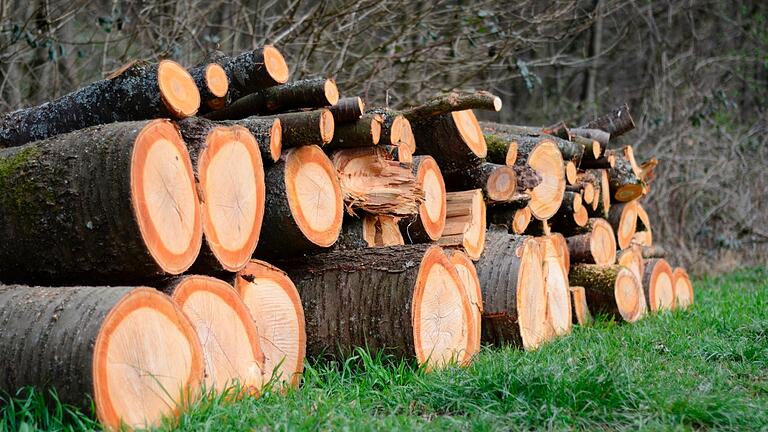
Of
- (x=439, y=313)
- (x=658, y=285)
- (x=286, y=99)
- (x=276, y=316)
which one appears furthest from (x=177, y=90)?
(x=658, y=285)

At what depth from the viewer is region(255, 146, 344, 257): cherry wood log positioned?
3.94 m

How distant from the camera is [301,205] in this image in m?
4.01

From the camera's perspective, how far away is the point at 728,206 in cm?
1155

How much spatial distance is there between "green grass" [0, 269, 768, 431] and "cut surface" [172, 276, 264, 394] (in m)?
0.18

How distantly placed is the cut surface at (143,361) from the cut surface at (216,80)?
1.04 metres

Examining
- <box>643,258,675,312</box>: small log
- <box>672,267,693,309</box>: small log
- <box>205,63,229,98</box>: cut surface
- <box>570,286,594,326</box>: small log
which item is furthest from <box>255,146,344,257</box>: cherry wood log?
<box>672,267,693,309</box>: small log

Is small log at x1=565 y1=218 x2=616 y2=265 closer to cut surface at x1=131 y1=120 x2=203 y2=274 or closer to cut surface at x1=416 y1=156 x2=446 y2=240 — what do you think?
cut surface at x1=416 y1=156 x2=446 y2=240

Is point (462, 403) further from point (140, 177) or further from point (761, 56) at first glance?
point (761, 56)

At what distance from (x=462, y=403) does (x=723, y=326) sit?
9.03ft

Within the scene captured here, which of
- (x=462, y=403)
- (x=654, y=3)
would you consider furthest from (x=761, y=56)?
(x=462, y=403)

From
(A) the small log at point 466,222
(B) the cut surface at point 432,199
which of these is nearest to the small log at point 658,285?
(A) the small log at point 466,222

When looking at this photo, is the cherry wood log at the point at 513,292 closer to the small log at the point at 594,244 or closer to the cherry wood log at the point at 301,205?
the small log at the point at 594,244

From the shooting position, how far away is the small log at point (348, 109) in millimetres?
4262

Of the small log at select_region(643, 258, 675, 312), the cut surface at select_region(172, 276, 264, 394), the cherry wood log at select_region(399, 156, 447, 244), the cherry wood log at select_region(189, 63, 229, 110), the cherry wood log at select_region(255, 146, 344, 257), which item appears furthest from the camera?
the small log at select_region(643, 258, 675, 312)
